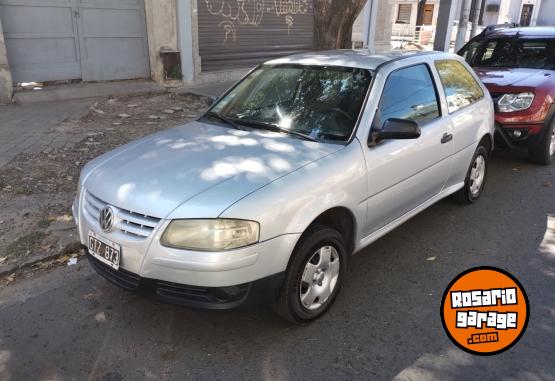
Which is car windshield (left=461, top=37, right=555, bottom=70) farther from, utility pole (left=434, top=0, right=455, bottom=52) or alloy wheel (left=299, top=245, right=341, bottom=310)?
utility pole (left=434, top=0, right=455, bottom=52)

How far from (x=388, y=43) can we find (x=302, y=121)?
14.6 meters

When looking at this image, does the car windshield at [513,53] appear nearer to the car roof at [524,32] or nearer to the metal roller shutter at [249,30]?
the car roof at [524,32]

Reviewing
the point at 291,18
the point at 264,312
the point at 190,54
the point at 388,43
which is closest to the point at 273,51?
the point at 291,18

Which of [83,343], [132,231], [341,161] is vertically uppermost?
[341,161]

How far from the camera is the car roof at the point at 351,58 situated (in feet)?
12.4

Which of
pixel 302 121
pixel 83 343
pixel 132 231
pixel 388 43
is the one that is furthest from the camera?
pixel 388 43

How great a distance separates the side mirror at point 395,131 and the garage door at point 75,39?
291 inches

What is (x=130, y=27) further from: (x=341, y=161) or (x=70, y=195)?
(x=341, y=161)

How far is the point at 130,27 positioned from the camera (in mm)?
9656

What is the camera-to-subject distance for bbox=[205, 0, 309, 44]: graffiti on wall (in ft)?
35.9

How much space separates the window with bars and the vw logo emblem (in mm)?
43595

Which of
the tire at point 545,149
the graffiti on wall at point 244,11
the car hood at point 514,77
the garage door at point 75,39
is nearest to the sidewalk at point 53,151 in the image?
the garage door at point 75,39

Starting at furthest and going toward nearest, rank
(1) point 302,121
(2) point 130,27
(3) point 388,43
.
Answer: (3) point 388,43, (2) point 130,27, (1) point 302,121

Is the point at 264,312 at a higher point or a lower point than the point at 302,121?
lower
